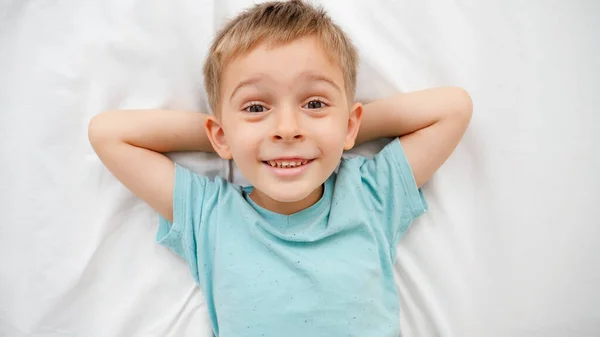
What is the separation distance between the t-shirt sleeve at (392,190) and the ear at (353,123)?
0.32ft

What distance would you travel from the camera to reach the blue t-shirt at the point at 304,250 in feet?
3.12

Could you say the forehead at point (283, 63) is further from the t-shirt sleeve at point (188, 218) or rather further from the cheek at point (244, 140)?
the t-shirt sleeve at point (188, 218)

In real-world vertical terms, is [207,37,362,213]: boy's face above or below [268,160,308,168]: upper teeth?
above

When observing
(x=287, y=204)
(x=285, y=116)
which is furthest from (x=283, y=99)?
(x=287, y=204)

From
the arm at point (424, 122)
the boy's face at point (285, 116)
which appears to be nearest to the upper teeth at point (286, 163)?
the boy's face at point (285, 116)

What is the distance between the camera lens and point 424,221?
42.9 inches

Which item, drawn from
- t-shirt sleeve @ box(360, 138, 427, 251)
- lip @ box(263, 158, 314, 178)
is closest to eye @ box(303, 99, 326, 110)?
lip @ box(263, 158, 314, 178)

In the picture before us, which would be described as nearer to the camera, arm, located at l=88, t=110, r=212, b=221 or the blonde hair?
the blonde hair

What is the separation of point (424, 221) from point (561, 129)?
0.35 metres

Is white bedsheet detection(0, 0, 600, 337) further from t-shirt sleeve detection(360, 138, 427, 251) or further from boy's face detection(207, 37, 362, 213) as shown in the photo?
boy's face detection(207, 37, 362, 213)

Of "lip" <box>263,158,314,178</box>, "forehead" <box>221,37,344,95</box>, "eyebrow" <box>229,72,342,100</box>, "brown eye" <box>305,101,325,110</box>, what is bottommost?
"lip" <box>263,158,314,178</box>

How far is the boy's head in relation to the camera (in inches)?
34.2

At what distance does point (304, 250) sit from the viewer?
3.23 feet

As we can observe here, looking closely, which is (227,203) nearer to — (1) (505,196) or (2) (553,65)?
(1) (505,196)
